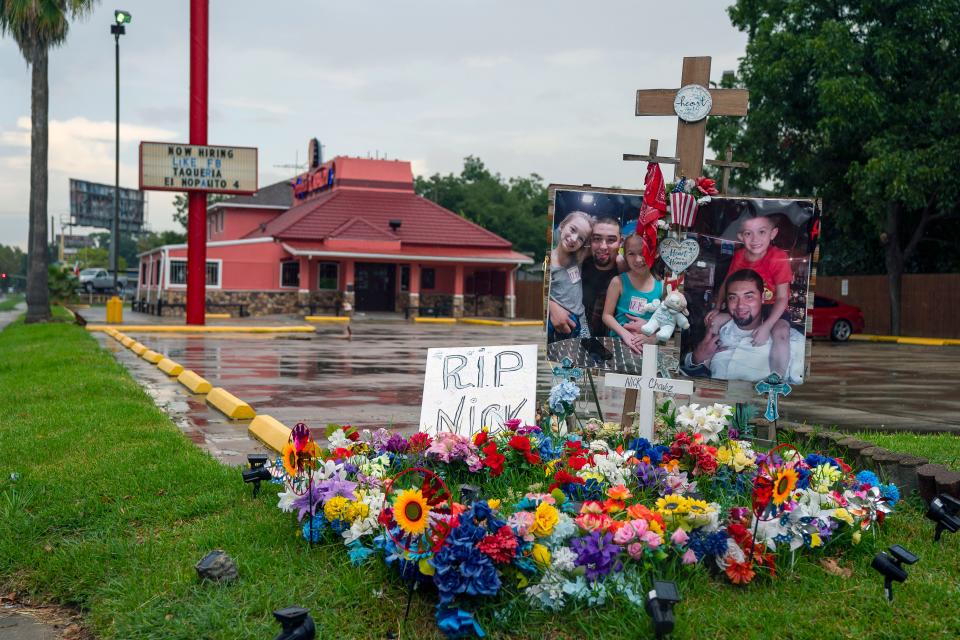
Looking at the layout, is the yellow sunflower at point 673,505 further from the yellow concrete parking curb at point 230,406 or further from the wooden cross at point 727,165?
the yellow concrete parking curb at point 230,406

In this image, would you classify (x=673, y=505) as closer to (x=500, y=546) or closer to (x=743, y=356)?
(x=500, y=546)

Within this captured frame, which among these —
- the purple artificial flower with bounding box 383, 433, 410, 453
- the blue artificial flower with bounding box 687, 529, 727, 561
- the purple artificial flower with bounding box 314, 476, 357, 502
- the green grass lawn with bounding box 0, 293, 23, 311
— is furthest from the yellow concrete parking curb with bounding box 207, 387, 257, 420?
the green grass lawn with bounding box 0, 293, 23, 311

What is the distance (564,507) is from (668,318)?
226 centimetres

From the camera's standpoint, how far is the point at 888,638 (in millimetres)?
3781

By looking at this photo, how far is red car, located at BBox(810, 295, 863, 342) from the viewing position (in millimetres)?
29531

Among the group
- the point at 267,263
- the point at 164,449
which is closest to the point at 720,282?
the point at 164,449

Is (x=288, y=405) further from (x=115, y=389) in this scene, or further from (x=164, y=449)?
(x=164, y=449)

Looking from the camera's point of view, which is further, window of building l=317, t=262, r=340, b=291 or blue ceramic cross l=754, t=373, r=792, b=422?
window of building l=317, t=262, r=340, b=291

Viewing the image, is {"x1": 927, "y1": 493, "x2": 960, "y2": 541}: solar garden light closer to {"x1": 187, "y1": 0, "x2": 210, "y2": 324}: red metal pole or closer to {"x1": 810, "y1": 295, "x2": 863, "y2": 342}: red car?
{"x1": 187, "y1": 0, "x2": 210, "y2": 324}: red metal pole

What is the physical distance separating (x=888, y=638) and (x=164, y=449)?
5.32 metres

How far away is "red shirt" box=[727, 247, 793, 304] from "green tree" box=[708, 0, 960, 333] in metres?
20.3

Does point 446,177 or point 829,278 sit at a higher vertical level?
point 446,177

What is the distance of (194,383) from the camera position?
1191 cm

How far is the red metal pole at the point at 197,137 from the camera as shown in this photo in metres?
26.7
